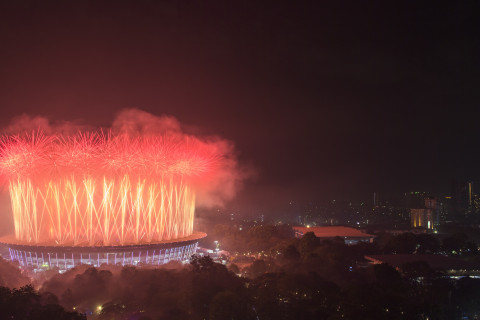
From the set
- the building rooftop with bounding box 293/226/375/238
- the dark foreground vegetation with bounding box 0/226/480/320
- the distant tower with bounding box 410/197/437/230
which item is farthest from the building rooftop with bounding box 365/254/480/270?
the distant tower with bounding box 410/197/437/230

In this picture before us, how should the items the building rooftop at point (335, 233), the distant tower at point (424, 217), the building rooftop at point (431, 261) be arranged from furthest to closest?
1. the distant tower at point (424, 217)
2. the building rooftop at point (335, 233)
3. the building rooftop at point (431, 261)

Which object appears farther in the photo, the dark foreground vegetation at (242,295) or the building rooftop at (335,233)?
the building rooftop at (335,233)

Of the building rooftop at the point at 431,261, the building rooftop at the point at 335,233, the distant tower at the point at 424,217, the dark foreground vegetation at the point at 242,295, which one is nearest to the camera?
the dark foreground vegetation at the point at 242,295

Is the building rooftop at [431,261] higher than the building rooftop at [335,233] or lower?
higher

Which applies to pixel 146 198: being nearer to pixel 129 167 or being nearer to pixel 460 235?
pixel 129 167

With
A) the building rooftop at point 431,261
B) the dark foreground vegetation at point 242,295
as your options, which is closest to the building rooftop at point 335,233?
the building rooftop at point 431,261

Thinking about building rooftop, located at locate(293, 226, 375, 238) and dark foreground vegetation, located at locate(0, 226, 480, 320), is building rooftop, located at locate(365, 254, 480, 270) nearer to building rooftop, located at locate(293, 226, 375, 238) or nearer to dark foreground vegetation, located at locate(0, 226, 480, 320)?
dark foreground vegetation, located at locate(0, 226, 480, 320)

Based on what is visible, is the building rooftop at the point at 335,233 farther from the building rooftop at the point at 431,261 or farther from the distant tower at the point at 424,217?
the distant tower at the point at 424,217

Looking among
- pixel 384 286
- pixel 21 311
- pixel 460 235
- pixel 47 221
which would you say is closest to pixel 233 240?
pixel 47 221

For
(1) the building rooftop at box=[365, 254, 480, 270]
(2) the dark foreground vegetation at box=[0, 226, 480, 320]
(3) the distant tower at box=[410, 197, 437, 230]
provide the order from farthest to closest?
(3) the distant tower at box=[410, 197, 437, 230] → (1) the building rooftop at box=[365, 254, 480, 270] → (2) the dark foreground vegetation at box=[0, 226, 480, 320]
